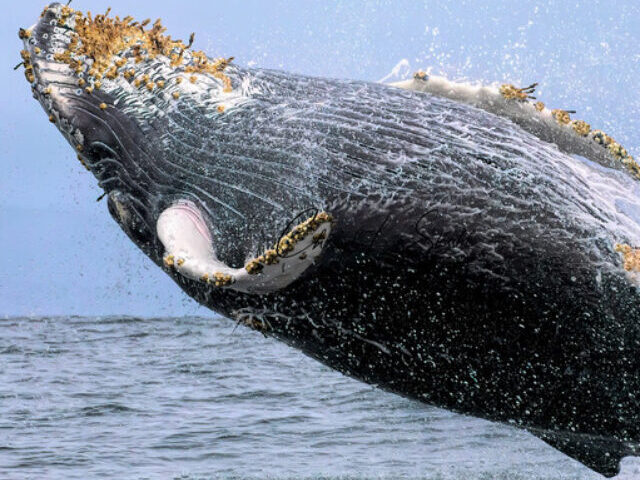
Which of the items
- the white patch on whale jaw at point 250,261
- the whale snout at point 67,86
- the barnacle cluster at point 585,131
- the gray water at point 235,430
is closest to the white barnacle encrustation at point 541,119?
the barnacle cluster at point 585,131

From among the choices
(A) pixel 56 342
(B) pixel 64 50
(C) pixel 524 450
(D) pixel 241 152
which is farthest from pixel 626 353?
(A) pixel 56 342

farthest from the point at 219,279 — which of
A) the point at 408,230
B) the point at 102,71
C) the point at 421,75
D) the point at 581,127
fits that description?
the point at 581,127

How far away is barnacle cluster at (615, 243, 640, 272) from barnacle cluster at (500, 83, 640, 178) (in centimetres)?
161

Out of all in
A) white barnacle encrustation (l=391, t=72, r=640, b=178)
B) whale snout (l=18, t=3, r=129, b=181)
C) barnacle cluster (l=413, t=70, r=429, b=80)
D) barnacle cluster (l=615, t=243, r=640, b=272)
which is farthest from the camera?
barnacle cluster (l=413, t=70, r=429, b=80)

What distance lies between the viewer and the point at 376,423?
72.5 feet

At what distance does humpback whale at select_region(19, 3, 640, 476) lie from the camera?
29.6 feet

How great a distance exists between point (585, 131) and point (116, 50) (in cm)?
510

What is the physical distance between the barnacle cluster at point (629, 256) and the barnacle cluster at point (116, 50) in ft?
14.7

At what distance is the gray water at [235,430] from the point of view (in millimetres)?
17547

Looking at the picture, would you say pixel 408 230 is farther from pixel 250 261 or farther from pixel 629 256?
pixel 629 256

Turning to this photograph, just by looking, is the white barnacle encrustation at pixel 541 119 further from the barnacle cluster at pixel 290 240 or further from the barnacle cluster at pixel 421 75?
the barnacle cluster at pixel 290 240

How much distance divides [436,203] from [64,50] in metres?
4.73

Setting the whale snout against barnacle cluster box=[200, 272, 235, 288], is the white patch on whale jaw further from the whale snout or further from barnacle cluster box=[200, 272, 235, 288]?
the whale snout

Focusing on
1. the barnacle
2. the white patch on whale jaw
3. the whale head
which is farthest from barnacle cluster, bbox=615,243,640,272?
the whale head
